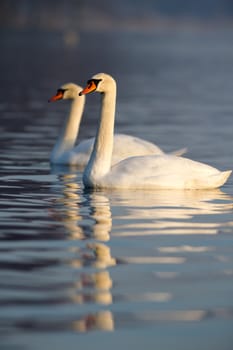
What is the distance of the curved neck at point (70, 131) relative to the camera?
17969 millimetres

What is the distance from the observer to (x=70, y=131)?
18.5 meters

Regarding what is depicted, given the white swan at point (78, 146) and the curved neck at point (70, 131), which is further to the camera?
the curved neck at point (70, 131)

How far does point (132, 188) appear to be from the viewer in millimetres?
13938

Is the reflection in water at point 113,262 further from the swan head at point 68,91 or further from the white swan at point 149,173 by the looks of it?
the swan head at point 68,91

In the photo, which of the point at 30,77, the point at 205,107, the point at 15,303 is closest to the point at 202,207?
the point at 15,303

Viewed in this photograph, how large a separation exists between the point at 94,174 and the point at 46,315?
6158mm

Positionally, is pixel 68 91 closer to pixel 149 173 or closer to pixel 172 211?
pixel 149 173

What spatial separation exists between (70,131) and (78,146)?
1032 millimetres

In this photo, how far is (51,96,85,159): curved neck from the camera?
17969 mm

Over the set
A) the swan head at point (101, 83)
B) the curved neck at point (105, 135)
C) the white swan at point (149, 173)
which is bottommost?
→ the white swan at point (149, 173)

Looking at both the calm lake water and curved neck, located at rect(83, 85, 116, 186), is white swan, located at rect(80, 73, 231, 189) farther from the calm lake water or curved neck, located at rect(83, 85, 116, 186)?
the calm lake water

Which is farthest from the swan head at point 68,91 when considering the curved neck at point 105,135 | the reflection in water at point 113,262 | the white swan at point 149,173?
the reflection in water at point 113,262

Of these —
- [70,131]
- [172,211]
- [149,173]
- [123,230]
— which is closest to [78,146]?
[70,131]

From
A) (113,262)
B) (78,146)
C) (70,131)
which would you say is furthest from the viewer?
(70,131)
